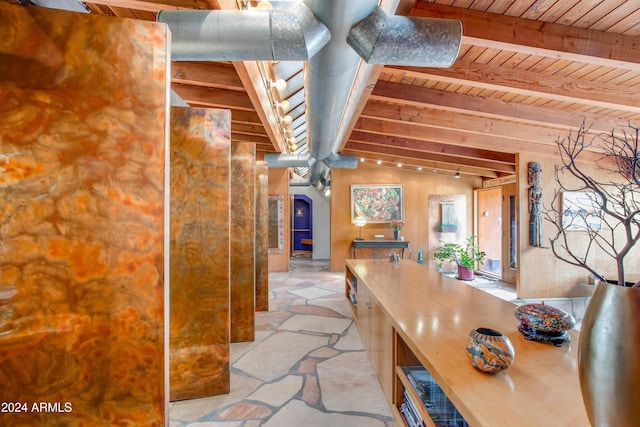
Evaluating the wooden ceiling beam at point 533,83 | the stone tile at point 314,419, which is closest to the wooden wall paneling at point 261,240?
the stone tile at point 314,419

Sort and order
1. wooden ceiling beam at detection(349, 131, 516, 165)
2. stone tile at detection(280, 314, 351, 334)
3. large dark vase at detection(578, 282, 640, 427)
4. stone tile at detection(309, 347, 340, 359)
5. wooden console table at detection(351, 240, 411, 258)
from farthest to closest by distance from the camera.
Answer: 1. wooden console table at detection(351, 240, 411, 258)
2. wooden ceiling beam at detection(349, 131, 516, 165)
3. stone tile at detection(280, 314, 351, 334)
4. stone tile at detection(309, 347, 340, 359)
5. large dark vase at detection(578, 282, 640, 427)

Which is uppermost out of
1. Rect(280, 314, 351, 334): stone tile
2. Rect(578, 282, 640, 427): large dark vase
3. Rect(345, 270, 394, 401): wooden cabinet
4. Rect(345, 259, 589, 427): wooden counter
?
Rect(578, 282, 640, 427): large dark vase

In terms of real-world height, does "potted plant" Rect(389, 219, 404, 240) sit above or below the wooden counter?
above

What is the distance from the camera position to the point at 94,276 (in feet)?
3.72

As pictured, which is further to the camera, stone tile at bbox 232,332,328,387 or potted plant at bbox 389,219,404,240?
potted plant at bbox 389,219,404,240

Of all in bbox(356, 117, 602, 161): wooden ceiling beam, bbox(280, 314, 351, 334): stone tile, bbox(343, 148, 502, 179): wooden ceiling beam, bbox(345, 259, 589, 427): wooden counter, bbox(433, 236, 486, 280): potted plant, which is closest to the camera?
bbox(345, 259, 589, 427): wooden counter

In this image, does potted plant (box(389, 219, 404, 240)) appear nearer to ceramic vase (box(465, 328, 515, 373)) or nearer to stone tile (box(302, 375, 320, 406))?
stone tile (box(302, 375, 320, 406))

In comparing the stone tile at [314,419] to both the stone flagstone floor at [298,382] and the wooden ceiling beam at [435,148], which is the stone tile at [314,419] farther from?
the wooden ceiling beam at [435,148]

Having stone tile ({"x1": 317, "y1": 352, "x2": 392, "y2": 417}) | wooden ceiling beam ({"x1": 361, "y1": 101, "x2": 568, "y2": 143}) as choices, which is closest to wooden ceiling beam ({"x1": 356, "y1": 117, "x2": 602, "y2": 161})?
wooden ceiling beam ({"x1": 361, "y1": 101, "x2": 568, "y2": 143})

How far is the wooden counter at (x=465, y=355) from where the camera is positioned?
37.7 inches

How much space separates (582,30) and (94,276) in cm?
321

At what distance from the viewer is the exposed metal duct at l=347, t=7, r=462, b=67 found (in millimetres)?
1722

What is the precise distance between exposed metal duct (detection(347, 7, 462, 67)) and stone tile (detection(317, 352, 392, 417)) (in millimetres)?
2344

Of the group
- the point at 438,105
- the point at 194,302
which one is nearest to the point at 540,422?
the point at 194,302
